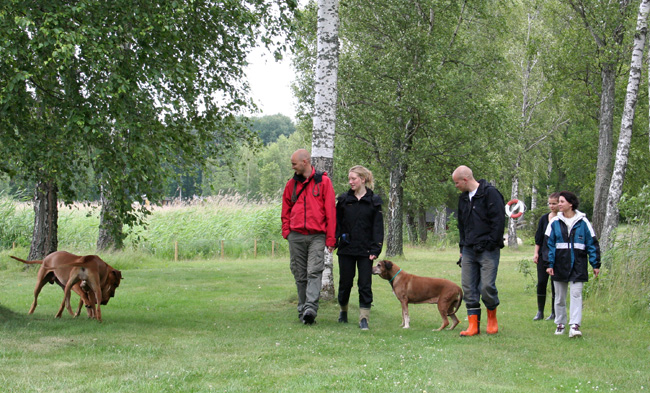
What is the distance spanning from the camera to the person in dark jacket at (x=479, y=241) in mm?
7848

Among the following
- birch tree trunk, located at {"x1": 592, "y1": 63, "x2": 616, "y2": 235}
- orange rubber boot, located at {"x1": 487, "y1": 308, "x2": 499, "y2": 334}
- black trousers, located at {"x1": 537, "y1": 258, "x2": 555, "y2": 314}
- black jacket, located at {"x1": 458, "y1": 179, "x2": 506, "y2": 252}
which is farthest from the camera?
birch tree trunk, located at {"x1": 592, "y1": 63, "x2": 616, "y2": 235}

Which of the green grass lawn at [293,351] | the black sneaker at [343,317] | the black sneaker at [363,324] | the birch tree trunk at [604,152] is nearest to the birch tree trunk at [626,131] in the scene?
the birch tree trunk at [604,152]

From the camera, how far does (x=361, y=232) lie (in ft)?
27.4

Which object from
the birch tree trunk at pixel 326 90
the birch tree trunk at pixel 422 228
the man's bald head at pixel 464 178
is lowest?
the birch tree trunk at pixel 422 228

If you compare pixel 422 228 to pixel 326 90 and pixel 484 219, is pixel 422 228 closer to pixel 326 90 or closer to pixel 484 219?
pixel 326 90

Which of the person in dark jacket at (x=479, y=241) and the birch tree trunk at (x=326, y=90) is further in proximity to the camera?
the birch tree trunk at (x=326, y=90)

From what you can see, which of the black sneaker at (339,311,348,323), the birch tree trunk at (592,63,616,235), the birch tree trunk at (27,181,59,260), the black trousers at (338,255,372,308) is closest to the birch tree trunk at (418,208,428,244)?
the birch tree trunk at (592,63,616,235)

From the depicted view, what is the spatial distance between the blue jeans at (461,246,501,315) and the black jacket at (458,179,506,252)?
0.12m

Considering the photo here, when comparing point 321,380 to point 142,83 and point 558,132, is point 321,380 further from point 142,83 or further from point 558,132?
point 558,132

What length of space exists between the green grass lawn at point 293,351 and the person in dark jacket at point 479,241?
434 mm

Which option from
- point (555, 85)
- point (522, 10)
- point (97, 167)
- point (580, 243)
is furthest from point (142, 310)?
point (522, 10)

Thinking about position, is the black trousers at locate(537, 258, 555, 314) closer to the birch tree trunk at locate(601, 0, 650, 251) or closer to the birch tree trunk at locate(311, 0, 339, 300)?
the birch tree trunk at locate(311, 0, 339, 300)

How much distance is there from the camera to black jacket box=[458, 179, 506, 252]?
782cm

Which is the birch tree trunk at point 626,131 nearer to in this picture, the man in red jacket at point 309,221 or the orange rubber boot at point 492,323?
the orange rubber boot at point 492,323
